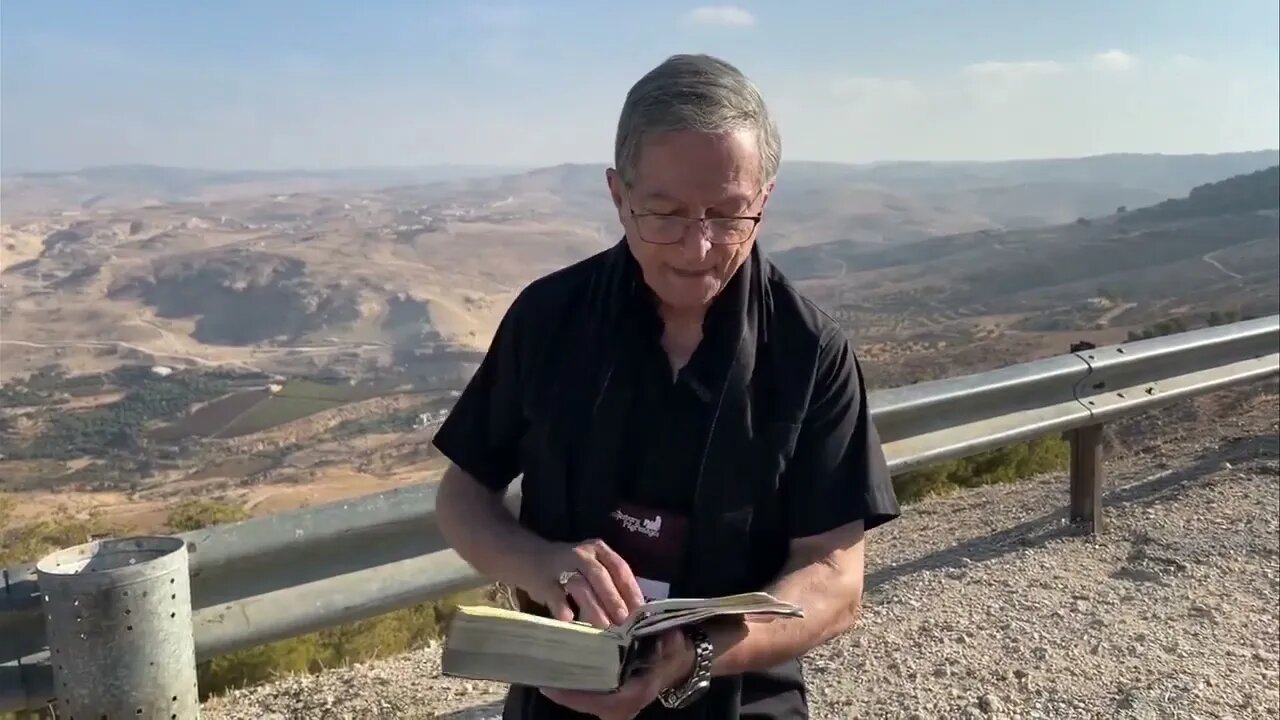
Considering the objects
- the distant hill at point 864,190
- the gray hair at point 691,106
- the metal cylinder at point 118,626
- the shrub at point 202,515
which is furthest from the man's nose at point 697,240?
the distant hill at point 864,190

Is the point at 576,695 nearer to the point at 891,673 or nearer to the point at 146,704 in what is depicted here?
the point at 146,704

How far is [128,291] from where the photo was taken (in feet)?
88.0

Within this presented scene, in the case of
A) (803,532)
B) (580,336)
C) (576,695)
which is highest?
(580,336)

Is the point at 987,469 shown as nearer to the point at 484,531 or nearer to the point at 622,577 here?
the point at 484,531

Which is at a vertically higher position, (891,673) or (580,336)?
(580,336)

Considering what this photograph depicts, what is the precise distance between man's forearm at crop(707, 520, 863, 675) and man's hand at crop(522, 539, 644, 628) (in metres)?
0.15

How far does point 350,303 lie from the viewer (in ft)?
95.5

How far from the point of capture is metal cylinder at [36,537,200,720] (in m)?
2.41

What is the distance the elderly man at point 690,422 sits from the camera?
1732mm

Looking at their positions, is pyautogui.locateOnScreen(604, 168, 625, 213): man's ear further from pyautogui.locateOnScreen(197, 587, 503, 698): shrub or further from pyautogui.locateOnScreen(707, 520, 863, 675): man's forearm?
pyautogui.locateOnScreen(197, 587, 503, 698): shrub

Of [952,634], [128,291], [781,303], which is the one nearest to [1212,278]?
[128,291]

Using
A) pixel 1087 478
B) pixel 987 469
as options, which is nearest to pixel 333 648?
pixel 1087 478

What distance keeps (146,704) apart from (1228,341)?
565cm

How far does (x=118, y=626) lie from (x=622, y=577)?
1.39 meters
